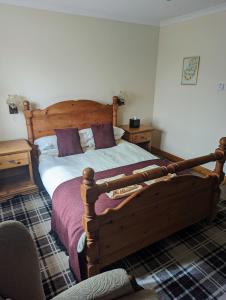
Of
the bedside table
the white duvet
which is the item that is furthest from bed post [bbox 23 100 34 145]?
the bedside table

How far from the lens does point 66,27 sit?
3088 millimetres

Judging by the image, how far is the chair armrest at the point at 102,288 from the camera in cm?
99

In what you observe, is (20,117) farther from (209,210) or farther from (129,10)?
(209,210)

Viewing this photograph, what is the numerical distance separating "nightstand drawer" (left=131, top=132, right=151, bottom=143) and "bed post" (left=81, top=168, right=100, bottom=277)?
7.81ft

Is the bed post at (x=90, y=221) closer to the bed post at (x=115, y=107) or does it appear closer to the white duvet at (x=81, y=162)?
the white duvet at (x=81, y=162)

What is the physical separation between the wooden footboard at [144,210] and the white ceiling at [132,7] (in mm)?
2014

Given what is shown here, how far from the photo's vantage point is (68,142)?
2.97 meters

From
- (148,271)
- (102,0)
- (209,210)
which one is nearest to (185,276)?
(148,271)

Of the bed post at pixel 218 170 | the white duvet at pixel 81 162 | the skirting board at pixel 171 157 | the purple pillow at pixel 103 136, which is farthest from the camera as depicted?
the skirting board at pixel 171 157

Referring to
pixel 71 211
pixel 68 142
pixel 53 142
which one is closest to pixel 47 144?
pixel 53 142

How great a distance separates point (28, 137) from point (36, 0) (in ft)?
5.76

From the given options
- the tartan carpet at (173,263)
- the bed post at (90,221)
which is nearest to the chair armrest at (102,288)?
the bed post at (90,221)

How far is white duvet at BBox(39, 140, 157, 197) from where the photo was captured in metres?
2.39

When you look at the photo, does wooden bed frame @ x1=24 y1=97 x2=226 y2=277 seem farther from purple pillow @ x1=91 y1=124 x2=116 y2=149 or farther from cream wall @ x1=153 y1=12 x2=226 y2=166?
purple pillow @ x1=91 y1=124 x2=116 y2=149
